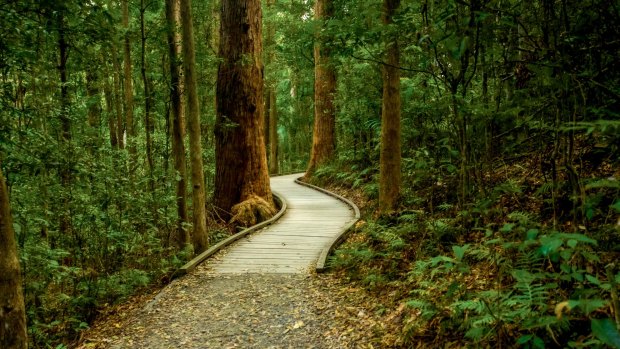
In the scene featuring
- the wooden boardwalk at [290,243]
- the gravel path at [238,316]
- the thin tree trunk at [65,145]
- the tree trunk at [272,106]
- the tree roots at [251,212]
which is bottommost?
the gravel path at [238,316]

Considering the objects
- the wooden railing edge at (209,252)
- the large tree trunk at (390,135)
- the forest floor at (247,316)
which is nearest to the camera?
the forest floor at (247,316)

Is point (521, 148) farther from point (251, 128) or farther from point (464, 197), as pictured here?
point (251, 128)

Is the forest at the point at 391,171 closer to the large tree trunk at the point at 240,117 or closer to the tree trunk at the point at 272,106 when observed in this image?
the large tree trunk at the point at 240,117

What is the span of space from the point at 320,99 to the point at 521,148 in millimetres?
11756

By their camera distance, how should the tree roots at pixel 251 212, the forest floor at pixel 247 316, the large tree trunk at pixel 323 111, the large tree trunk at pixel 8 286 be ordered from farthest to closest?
1. the large tree trunk at pixel 323 111
2. the tree roots at pixel 251 212
3. the forest floor at pixel 247 316
4. the large tree trunk at pixel 8 286

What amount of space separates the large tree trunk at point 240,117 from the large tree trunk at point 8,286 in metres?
7.70

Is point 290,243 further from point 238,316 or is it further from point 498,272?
point 498,272

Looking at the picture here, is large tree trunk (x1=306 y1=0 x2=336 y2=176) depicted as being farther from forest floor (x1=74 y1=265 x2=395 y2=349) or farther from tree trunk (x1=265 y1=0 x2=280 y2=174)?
forest floor (x1=74 y1=265 x2=395 y2=349)

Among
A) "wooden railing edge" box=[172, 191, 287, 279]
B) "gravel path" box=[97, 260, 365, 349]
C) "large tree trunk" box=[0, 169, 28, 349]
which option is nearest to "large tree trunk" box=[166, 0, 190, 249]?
"wooden railing edge" box=[172, 191, 287, 279]

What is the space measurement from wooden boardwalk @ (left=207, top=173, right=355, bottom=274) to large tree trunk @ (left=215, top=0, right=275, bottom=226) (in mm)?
1257

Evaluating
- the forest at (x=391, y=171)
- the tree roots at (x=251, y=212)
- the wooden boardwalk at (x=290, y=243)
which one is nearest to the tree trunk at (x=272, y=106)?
the forest at (x=391, y=171)

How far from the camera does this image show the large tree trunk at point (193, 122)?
283 inches

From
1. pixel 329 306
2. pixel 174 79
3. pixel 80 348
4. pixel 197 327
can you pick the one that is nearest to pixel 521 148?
pixel 329 306

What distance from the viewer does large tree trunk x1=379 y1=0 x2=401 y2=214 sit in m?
7.71
